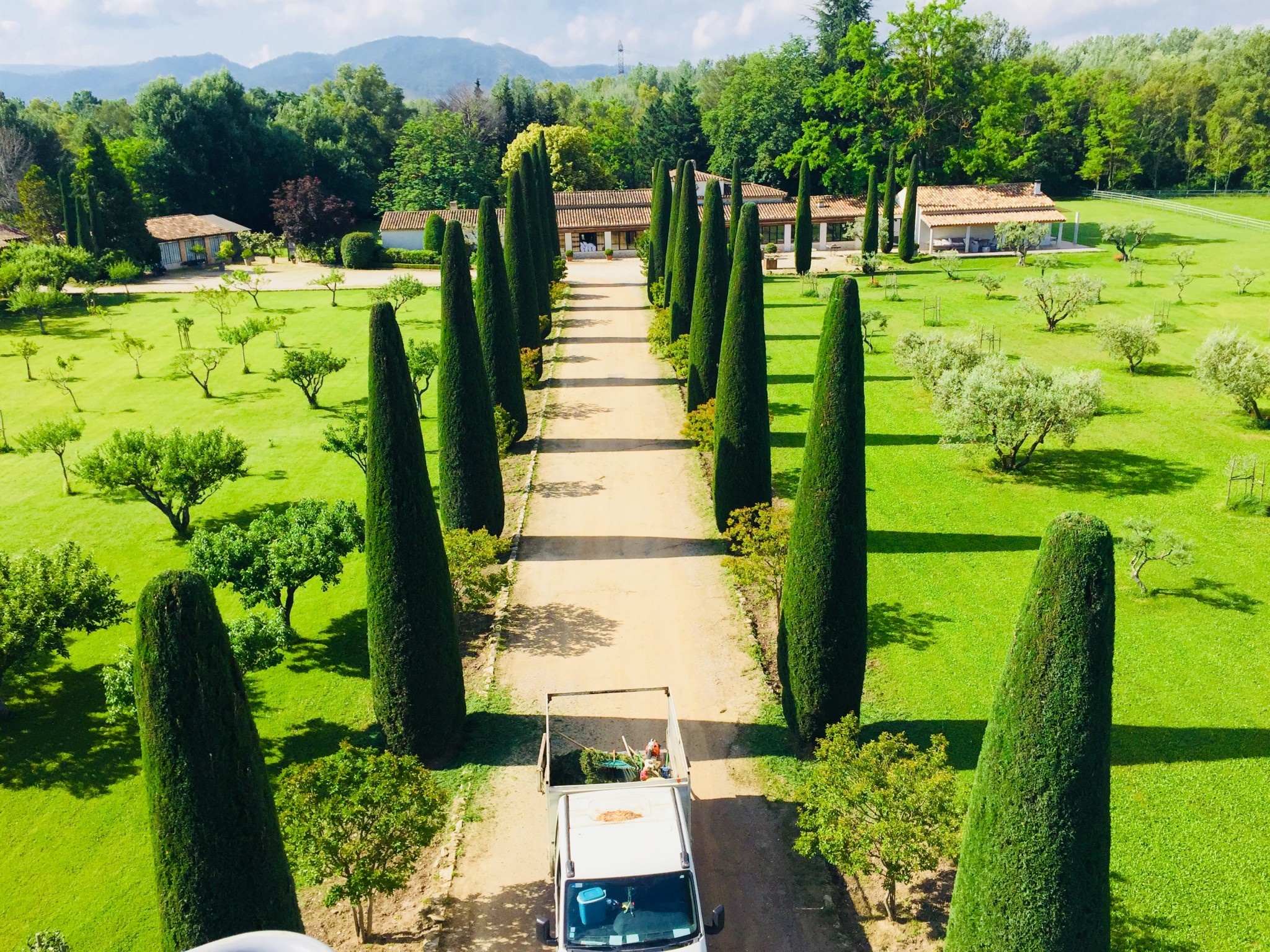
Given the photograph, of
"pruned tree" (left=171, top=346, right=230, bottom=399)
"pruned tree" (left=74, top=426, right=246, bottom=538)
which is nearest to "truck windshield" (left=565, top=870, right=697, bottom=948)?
"pruned tree" (left=74, top=426, right=246, bottom=538)

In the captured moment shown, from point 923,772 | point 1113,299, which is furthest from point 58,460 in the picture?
point 1113,299

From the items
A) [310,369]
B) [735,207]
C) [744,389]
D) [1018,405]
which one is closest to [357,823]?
[744,389]

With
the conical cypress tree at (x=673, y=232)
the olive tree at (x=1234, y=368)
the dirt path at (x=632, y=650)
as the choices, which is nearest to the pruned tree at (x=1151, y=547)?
the dirt path at (x=632, y=650)

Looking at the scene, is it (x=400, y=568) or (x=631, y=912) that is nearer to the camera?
(x=631, y=912)

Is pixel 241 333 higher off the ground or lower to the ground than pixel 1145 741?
higher

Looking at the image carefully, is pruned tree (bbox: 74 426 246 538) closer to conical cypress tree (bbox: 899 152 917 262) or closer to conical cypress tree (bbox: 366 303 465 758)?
conical cypress tree (bbox: 366 303 465 758)

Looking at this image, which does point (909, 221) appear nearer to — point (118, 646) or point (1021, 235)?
point (1021, 235)

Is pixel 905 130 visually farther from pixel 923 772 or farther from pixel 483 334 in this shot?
pixel 923 772

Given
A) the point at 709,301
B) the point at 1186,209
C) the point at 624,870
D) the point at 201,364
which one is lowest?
the point at 624,870
